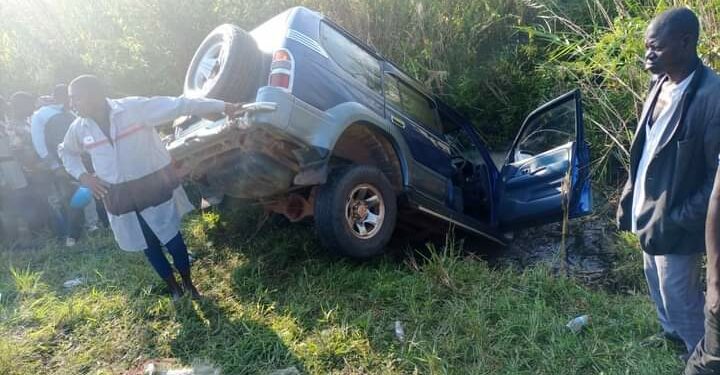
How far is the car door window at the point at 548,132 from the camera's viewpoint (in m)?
4.54

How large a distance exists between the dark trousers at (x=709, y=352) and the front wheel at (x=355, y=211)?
212cm

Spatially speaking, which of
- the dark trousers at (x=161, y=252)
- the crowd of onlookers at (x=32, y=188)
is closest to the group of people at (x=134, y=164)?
the dark trousers at (x=161, y=252)

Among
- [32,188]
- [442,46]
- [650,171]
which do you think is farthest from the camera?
[442,46]

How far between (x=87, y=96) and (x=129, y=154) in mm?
417

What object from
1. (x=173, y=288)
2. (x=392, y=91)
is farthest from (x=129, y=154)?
(x=392, y=91)

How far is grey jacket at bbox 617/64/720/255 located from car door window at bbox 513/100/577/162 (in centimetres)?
205

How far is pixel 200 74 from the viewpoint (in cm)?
381

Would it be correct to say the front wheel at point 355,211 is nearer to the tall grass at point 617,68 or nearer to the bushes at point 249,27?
the tall grass at point 617,68

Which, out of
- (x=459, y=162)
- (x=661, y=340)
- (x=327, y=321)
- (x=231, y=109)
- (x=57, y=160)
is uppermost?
(x=231, y=109)

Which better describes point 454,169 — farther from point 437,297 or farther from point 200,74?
point 200,74

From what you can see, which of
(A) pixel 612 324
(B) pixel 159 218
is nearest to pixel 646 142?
(A) pixel 612 324

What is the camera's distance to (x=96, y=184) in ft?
10.8

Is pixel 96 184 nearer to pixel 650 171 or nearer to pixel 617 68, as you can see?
pixel 650 171

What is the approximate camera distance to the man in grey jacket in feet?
7.18
